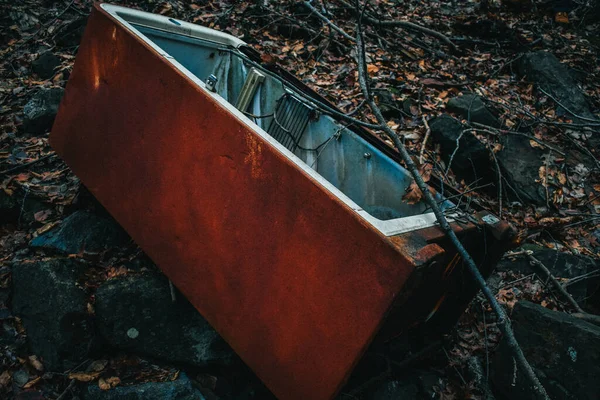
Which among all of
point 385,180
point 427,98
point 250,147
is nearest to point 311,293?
point 250,147

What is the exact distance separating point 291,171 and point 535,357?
1802 mm

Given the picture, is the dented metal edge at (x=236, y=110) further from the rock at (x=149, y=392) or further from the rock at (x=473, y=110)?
the rock at (x=473, y=110)

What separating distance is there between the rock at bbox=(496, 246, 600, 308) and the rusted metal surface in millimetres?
1470

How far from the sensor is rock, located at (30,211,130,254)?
311 cm

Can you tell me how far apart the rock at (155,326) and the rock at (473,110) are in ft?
12.0

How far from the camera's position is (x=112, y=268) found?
3.05 m

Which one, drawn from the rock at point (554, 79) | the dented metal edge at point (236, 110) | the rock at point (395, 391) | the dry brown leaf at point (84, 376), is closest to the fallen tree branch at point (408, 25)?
the rock at point (554, 79)

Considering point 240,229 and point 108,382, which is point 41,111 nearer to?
point 108,382

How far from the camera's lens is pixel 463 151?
4.11 meters

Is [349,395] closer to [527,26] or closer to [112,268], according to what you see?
[112,268]

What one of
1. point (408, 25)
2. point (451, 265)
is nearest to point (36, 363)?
point (451, 265)

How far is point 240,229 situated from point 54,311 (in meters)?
1.44

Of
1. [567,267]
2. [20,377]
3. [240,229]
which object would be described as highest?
[240,229]

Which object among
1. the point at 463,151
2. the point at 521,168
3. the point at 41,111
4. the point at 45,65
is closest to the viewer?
the point at 463,151
